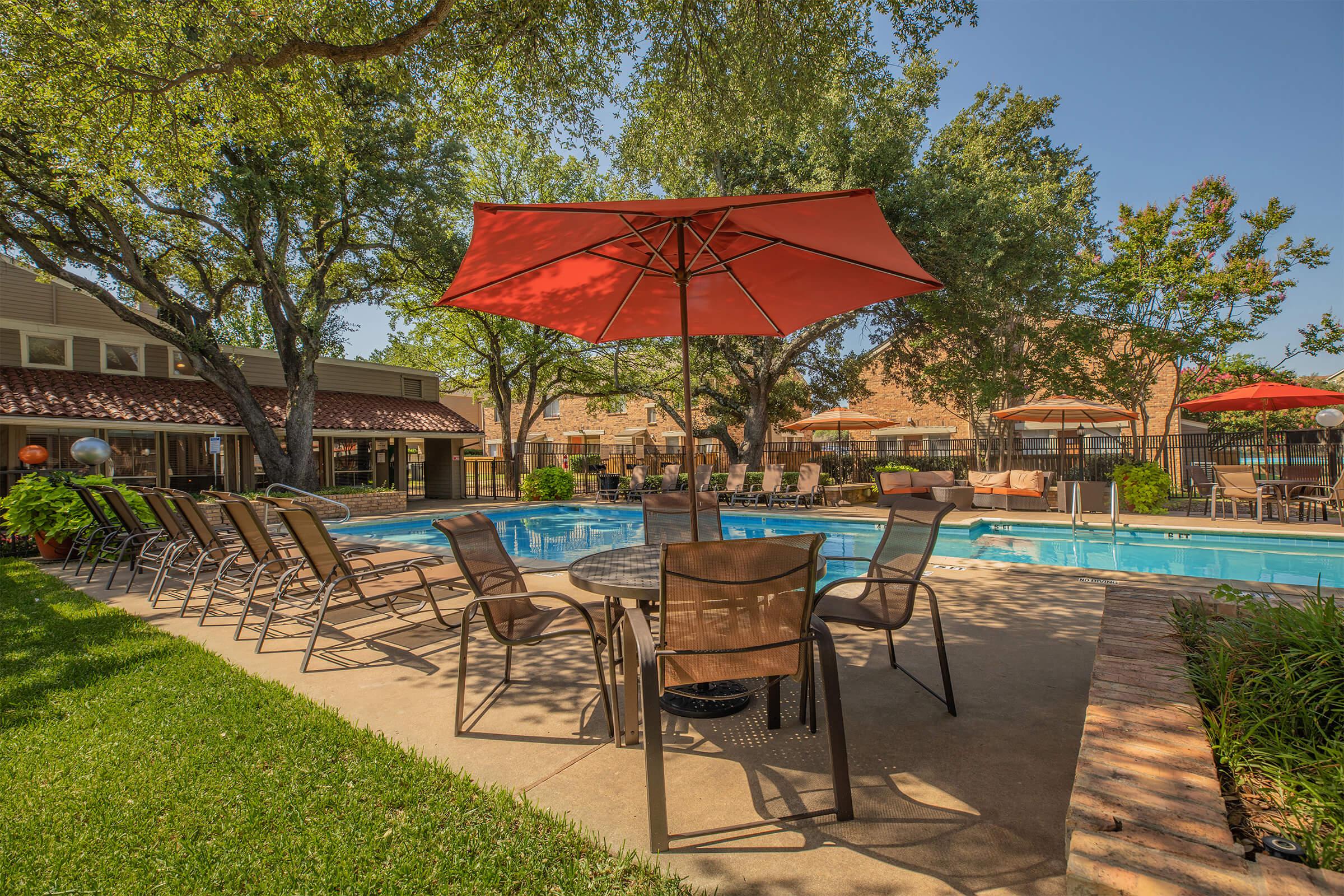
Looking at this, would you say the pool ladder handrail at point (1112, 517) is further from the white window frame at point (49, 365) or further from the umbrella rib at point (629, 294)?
the white window frame at point (49, 365)

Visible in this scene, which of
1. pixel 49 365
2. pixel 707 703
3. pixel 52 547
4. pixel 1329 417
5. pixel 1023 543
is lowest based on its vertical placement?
pixel 1023 543

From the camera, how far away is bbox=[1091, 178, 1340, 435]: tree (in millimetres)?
13992

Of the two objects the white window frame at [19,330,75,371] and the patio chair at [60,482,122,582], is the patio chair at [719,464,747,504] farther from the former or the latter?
the white window frame at [19,330,75,371]

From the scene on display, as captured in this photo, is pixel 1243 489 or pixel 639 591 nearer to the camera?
pixel 639 591

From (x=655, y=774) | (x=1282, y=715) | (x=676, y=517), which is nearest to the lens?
(x=1282, y=715)

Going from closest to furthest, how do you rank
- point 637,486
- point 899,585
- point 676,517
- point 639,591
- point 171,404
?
point 639,591, point 899,585, point 676,517, point 171,404, point 637,486

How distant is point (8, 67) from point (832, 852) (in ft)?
40.0

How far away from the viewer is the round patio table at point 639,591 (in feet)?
9.01

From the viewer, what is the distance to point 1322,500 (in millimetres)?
10078

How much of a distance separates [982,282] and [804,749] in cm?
1274

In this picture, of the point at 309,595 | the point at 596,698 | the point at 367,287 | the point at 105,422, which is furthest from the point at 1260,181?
the point at 105,422

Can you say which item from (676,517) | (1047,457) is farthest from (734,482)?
(676,517)

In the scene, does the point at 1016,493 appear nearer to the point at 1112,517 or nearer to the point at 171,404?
the point at 1112,517

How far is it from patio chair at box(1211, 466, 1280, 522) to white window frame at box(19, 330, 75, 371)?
24.3 meters
